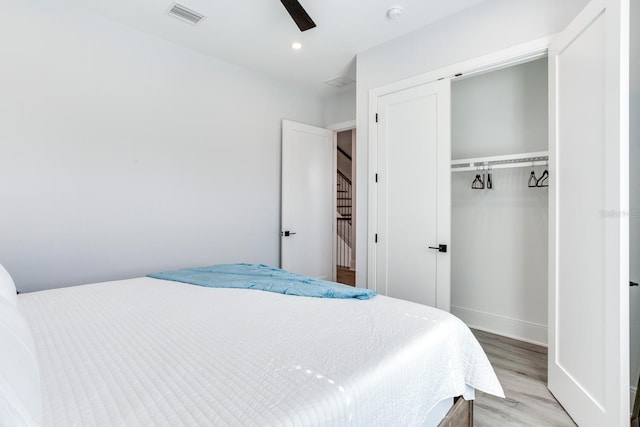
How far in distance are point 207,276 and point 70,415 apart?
5.07ft

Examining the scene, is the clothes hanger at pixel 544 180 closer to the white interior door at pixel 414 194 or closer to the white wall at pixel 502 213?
the white wall at pixel 502 213

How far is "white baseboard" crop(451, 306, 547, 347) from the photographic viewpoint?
282cm

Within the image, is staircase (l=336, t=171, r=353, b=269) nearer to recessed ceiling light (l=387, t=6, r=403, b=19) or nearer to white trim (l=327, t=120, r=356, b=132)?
white trim (l=327, t=120, r=356, b=132)

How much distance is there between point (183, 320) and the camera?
1.43 metres

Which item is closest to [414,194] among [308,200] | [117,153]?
[308,200]

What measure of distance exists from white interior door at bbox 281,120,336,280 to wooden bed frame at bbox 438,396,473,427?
8.68 ft

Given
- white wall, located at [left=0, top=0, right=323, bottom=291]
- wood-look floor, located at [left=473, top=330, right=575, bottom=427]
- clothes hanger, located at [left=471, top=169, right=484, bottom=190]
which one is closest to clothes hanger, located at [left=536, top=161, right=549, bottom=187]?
clothes hanger, located at [left=471, top=169, right=484, bottom=190]

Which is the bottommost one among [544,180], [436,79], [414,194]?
[414,194]

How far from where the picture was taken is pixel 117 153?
2752 mm

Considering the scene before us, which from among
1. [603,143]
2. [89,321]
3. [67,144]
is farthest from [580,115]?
[67,144]

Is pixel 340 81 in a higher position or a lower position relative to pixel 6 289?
higher

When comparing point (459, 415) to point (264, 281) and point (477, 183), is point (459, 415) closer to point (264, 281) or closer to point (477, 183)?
point (264, 281)

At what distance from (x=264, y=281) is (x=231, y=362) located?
1050mm

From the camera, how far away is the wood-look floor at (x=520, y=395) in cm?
180
